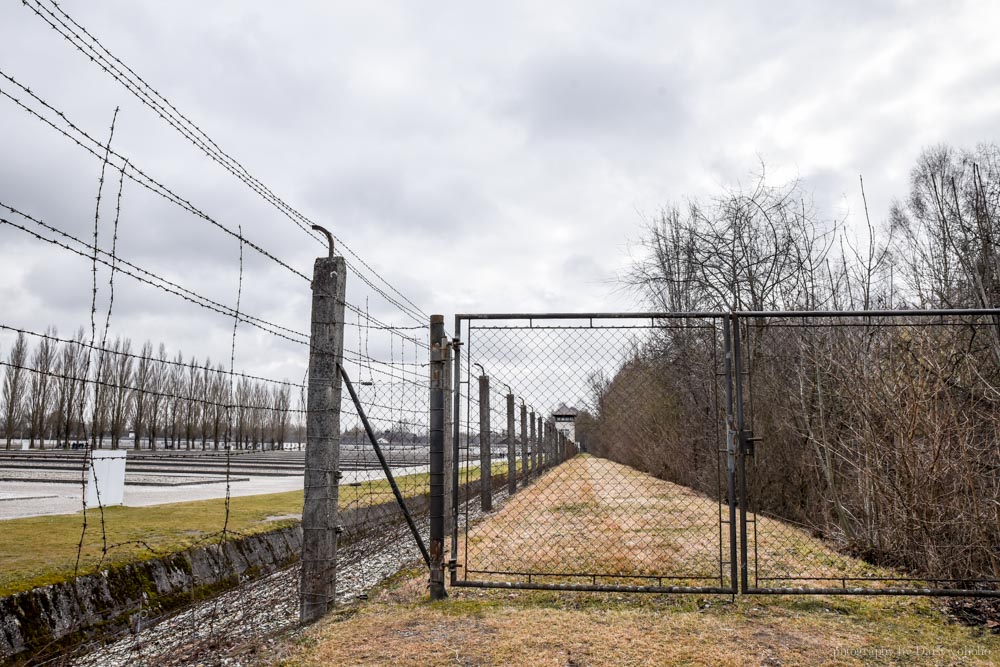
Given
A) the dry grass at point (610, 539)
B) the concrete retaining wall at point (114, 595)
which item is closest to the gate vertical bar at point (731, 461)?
the dry grass at point (610, 539)

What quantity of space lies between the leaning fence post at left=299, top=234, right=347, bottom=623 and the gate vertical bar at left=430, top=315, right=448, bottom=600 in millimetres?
751

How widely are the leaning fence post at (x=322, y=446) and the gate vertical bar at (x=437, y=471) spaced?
751 mm

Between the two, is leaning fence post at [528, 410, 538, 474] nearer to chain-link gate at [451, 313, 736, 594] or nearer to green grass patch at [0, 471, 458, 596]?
chain-link gate at [451, 313, 736, 594]

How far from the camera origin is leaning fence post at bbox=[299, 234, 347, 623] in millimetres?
4551

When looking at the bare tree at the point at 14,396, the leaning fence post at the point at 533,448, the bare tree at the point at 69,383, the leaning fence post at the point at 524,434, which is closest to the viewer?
the bare tree at the point at 69,383

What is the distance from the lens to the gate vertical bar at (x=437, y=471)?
197 inches

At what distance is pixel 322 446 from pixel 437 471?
3.11 ft

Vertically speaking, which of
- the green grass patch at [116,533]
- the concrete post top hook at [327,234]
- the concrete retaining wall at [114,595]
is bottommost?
the concrete retaining wall at [114,595]

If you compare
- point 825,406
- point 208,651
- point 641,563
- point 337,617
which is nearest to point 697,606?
point 641,563

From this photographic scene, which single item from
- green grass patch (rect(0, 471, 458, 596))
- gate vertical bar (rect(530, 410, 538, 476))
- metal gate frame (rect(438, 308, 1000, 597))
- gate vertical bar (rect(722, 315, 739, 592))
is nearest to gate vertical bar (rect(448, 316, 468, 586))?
metal gate frame (rect(438, 308, 1000, 597))

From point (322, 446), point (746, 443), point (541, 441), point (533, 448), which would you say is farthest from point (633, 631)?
point (541, 441)

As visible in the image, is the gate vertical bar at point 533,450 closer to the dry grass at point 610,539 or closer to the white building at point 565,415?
the white building at point 565,415

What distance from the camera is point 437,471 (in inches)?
200

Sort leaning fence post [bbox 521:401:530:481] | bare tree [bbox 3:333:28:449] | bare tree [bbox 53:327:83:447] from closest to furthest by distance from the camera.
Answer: bare tree [bbox 53:327:83:447] < leaning fence post [bbox 521:401:530:481] < bare tree [bbox 3:333:28:449]
